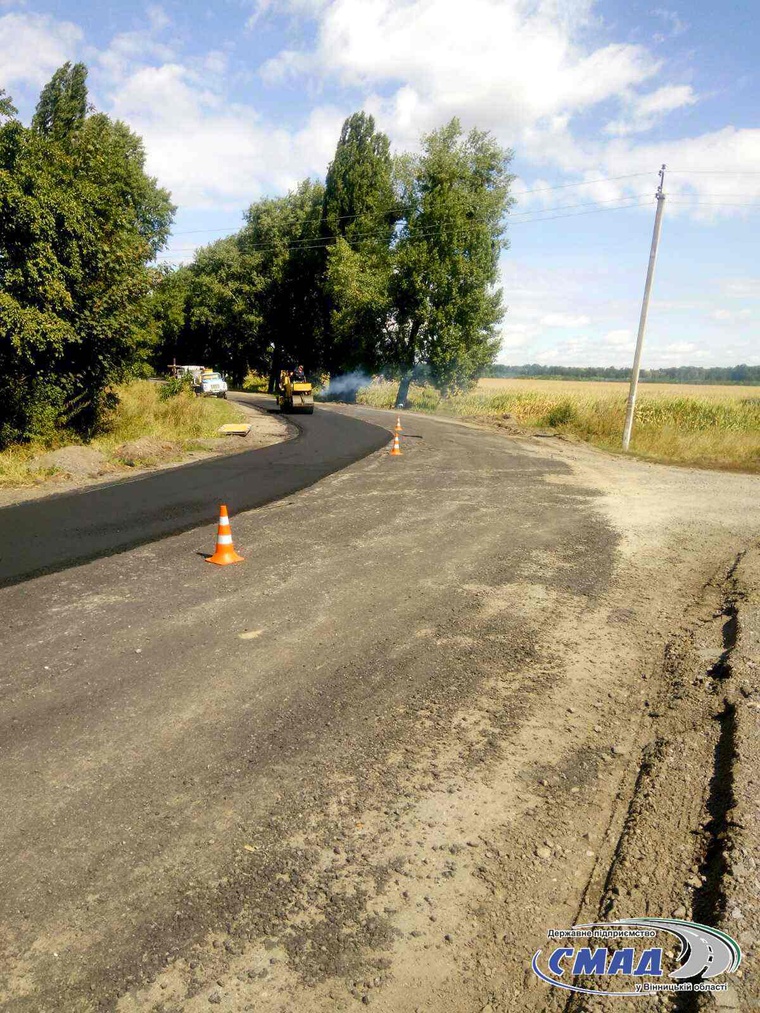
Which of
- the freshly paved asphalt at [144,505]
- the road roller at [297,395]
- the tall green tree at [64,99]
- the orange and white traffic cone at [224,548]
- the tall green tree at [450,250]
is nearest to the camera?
the orange and white traffic cone at [224,548]

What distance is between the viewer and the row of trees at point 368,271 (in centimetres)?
4000

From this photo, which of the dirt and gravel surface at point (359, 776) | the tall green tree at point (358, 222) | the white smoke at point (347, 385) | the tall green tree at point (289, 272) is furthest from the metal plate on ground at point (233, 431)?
the tall green tree at point (289, 272)

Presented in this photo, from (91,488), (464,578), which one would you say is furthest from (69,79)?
(464,578)

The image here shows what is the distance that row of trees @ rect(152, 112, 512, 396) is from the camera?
131ft

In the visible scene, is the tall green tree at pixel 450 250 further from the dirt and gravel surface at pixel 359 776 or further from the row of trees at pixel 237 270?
the dirt and gravel surface at pixel 359 776

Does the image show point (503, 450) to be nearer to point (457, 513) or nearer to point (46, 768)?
point (457, 513)

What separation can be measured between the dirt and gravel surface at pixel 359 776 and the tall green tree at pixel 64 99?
37.1 metres

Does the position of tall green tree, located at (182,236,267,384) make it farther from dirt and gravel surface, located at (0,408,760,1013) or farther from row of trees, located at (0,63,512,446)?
dirt and gravel surface, located at (0,408,760,1013)

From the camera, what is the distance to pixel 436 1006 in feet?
8.29

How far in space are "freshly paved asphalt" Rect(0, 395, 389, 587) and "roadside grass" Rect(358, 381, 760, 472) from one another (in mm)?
9504

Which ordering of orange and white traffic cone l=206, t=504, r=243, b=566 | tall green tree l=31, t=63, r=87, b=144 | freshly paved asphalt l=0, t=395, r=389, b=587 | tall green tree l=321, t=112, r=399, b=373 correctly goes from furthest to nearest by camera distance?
tall green tree l=321, t=112, r=399, b=373 < tall green tree l=31, t=63, r=87, b=144 < freshly paved asphalt l=0, t=395, r=389, b=587 < orange and white traffic cone l=206, t=504, r=243, b=566

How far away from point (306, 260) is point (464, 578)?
50612 mm
